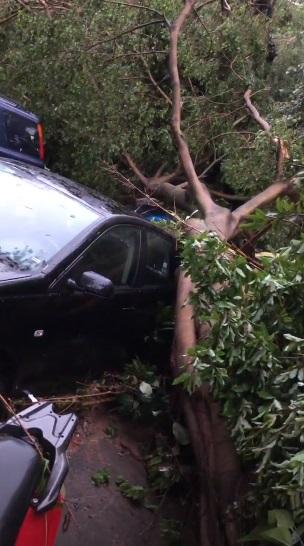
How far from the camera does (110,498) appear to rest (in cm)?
440

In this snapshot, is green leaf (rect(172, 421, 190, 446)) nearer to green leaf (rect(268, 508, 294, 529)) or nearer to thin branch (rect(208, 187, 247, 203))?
green leaf (rect(268, 508, 294, 529))

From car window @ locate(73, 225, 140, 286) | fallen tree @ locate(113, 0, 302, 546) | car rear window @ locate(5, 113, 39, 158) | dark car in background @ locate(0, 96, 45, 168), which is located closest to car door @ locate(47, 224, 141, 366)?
car window @ locate(73, 225, 140, 286)

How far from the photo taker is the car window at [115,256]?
4.64 m

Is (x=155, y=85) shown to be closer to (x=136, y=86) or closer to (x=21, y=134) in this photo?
(x=136, y=86)

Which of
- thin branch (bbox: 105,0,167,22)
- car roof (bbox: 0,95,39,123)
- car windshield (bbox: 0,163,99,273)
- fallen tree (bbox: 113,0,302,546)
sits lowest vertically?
fallen tree (bbox: 113,0,302,546)

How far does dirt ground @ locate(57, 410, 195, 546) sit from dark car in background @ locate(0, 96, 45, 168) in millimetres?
3310

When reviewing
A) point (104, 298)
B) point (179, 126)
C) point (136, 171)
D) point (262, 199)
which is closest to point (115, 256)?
point (104, 298)

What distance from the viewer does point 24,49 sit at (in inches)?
314

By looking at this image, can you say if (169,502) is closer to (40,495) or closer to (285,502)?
(285,502)

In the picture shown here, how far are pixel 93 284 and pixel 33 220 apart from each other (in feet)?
2.11

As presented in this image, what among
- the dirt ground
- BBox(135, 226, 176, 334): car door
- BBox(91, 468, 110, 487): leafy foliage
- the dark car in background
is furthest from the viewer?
Answer: the dark car in background

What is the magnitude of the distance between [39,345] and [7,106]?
3.77 m

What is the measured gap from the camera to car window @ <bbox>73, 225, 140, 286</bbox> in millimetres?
4637

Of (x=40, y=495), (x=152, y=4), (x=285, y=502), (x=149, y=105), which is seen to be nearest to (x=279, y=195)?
(x=149, y=105)
